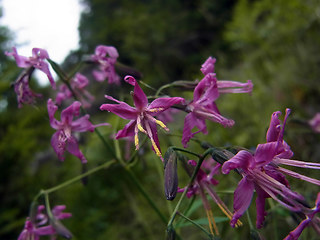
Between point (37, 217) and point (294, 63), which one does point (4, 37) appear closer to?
point (37, 217)

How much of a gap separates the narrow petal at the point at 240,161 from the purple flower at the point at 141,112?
21 cm

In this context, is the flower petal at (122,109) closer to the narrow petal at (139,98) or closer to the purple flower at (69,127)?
the narrow petal at (139,98)

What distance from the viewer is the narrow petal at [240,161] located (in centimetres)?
64

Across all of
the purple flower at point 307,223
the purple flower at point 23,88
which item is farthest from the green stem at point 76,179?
the purple flower at point 307,223

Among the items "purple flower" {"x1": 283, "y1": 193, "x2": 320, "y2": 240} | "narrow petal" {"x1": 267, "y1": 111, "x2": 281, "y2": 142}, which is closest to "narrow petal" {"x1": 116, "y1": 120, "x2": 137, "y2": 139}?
"narrow petal" {"x1": 267, "y1": 111, "x2": 281, "y2": 142}

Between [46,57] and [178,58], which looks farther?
[178,58]

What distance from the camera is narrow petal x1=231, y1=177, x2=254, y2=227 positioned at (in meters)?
0.64

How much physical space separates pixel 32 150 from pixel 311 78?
4.23 m

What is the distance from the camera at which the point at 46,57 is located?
3.60 ft

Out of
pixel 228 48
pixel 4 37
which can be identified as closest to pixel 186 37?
pixel 228 48

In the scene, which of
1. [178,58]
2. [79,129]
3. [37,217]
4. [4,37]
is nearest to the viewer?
[79,129]

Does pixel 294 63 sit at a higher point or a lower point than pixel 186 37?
lower

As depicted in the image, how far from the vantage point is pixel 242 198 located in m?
0.66

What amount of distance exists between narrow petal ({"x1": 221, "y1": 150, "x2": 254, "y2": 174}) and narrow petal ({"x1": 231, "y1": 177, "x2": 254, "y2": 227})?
35mm
